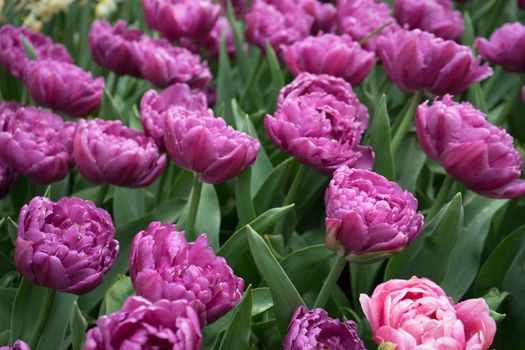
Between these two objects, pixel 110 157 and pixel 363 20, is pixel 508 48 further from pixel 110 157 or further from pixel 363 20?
pixel 110 157

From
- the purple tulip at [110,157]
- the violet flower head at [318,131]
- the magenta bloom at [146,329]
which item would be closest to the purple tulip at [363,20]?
the violet flower head at [318,131]

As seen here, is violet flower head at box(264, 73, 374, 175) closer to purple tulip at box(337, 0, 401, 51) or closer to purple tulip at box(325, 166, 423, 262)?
purple tulip at box(325, 166, 423, 262)

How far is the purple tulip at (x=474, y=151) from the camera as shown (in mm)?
857

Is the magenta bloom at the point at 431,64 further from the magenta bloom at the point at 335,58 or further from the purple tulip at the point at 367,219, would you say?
the purple tulip at the point at 367,219

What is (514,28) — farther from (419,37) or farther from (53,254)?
(53,254)

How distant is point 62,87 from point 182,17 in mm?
331

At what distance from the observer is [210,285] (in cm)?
64

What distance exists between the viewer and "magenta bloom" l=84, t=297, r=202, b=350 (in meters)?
0.53

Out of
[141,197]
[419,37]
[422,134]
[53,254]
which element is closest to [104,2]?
[141,197]

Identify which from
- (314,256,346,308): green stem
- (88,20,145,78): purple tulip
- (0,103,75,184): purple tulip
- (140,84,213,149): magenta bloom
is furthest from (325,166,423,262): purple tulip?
(88,20,145,78): purple tulip

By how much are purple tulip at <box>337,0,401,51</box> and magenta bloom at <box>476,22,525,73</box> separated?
0.55 feet

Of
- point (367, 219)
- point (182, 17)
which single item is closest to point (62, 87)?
point (182, 17)

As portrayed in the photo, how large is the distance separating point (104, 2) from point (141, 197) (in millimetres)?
1009

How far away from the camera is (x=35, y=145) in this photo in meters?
0.90
